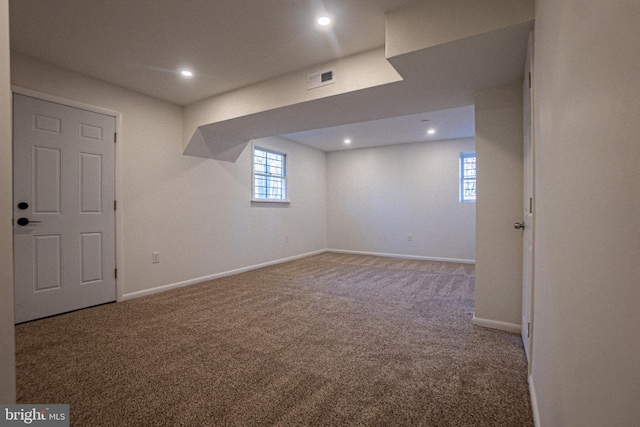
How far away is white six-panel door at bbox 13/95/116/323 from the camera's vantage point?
107 inches

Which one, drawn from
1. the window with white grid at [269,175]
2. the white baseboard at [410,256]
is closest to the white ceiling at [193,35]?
the window with white grid at [269,175]

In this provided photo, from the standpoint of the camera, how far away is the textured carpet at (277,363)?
150cm

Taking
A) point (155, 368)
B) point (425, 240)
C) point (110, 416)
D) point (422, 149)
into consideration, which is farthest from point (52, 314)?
point (422, 149)

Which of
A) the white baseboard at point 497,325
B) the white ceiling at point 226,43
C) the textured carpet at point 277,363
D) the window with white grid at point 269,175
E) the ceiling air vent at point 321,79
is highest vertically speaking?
the white ceiling at point 226,43

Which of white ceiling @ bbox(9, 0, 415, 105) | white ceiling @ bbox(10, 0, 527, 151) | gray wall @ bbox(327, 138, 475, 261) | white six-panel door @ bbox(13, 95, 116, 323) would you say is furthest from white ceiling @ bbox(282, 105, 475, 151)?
white six-panel door @ bbox(13, 95, 116, 323)

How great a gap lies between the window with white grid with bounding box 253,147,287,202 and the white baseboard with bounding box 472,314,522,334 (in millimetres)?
3789

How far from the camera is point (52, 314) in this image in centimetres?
288

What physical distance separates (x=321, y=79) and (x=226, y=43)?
0.89 m

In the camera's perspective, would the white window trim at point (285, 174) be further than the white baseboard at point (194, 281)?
Yes

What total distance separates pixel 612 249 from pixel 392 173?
6.03 m

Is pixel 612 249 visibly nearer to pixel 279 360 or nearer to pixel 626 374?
pixel 626 374

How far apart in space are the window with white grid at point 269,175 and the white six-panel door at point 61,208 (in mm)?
2343

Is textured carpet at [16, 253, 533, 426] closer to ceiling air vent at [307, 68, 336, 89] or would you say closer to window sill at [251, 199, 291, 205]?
window sill at [251, 199, 291, 205]

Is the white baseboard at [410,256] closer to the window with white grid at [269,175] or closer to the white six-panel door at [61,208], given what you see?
the window with white grid at [269,175]
